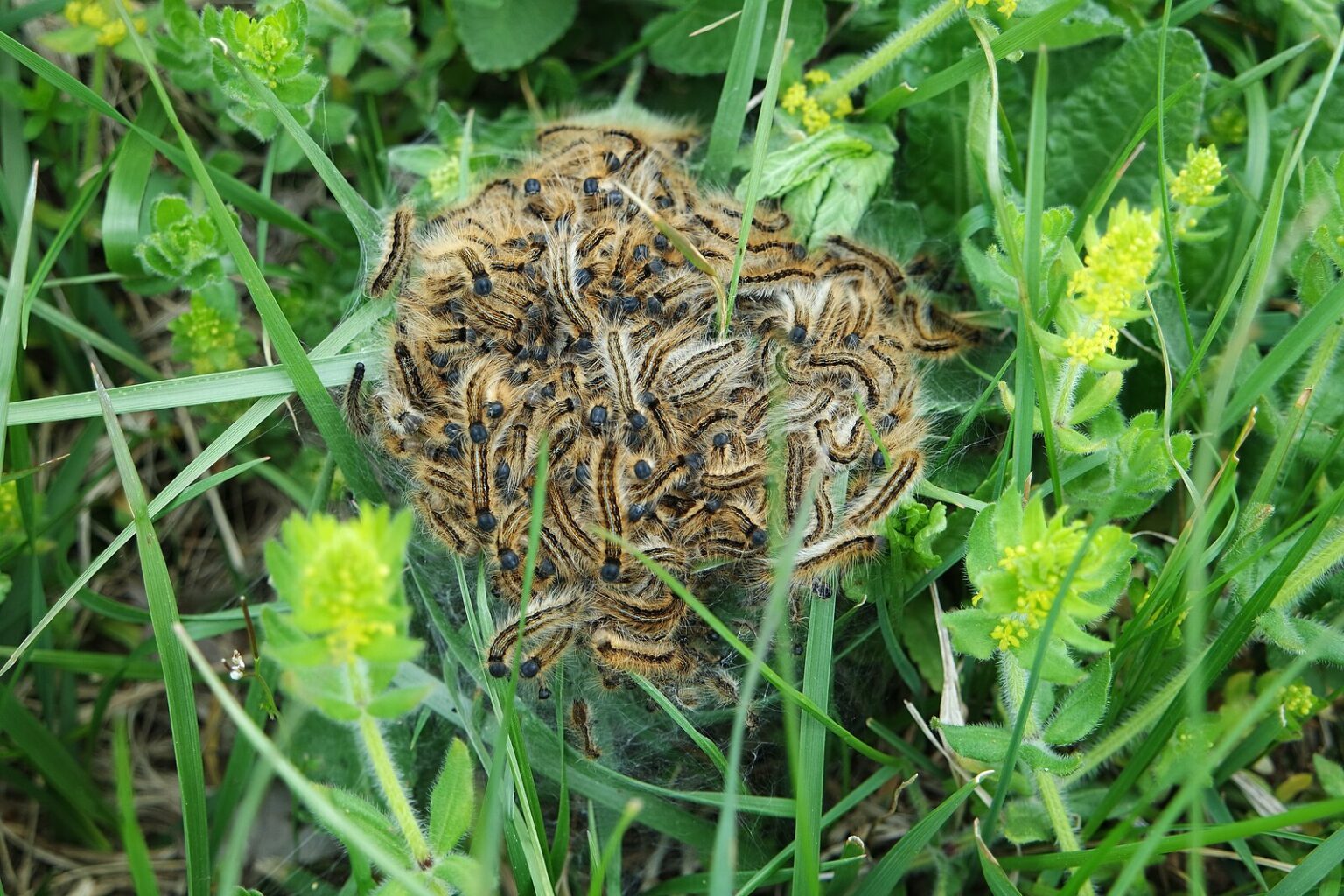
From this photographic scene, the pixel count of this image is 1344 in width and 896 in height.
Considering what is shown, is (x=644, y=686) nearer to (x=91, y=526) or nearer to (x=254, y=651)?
(x=254, y=651)

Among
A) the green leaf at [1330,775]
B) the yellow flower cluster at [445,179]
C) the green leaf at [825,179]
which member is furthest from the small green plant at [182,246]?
the green leaf at [1330,775]

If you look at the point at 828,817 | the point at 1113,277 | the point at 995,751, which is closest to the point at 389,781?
the point at 828,817

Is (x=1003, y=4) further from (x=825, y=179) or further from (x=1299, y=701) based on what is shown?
(x=1299, y=701)

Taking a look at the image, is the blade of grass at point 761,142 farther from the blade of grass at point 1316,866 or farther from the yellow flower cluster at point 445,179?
the blade of grass at point 1316,866

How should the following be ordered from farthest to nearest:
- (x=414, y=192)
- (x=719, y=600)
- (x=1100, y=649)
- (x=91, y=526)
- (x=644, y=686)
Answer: (x=91, y=526) → (x=414, y=192) → (x=719, y=600) → (x=644, y=686) → (x=1100, y=649)

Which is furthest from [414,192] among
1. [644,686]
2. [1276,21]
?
[1276,21]
